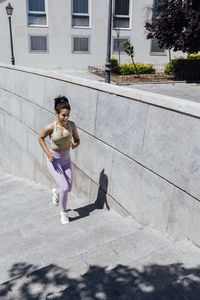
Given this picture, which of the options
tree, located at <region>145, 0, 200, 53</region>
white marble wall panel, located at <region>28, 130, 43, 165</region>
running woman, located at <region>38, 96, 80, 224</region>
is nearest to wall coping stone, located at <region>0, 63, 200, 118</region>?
running woman, located at <region>38, 96, 80, 224</region>

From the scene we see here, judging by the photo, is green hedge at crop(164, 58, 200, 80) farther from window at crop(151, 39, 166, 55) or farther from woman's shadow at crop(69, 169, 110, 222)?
woman's shadow at crop(69, 169, 110, 222)

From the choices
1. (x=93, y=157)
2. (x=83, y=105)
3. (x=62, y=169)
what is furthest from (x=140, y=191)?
(x=83, y=105)

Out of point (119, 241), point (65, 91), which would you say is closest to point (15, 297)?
point (119, 241)

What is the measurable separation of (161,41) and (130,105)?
1823 cm

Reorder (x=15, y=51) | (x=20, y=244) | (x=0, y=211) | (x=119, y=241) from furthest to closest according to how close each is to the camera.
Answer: (x=15, y=51)
(x=0, y=211)
(x=20, y=244)
(x=119, y=241)

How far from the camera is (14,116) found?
35.4 feet

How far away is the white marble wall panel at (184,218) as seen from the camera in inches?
139

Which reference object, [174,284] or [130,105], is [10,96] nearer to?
[130,105]

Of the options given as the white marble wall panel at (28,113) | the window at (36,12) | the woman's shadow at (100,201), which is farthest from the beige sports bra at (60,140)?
the window at (36,12)

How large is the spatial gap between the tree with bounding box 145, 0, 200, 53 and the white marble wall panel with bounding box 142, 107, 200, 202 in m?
17.1

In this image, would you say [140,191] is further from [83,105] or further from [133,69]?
[133,69]

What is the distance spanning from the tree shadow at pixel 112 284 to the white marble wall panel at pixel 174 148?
3.61ft

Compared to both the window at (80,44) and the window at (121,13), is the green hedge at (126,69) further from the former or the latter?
the window at (121,13)

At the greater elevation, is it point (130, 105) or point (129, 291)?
point (130, 105)
